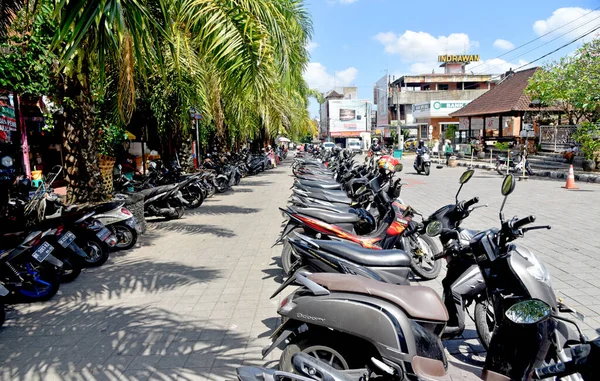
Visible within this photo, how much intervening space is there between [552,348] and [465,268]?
101 cm

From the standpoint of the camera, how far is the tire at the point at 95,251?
6.14 metres

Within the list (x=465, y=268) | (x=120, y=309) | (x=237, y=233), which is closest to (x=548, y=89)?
(x=237, y=233)

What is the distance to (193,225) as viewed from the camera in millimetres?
9023

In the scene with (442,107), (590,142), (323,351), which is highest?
(442,107)

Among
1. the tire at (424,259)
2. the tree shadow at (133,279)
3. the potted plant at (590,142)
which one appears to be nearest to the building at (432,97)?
the potted plant at (590,142)

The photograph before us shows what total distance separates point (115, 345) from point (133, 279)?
1882 mm

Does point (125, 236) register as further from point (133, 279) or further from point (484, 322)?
point (484, 322)

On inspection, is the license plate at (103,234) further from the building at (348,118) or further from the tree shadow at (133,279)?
the building at (348,118)

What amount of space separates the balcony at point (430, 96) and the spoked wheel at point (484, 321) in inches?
1975

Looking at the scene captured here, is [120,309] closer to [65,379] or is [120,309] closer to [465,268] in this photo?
[65,379]

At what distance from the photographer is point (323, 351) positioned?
2.83 meters

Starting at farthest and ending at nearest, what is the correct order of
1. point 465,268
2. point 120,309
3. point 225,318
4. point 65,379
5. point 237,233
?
point 237,233 → point 120,309 → point 225,318 → point 465,268 → point 65,379

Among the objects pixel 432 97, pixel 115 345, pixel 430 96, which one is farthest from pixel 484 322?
pixel 430 96

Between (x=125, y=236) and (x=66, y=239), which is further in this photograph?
(x=125, y=236)
